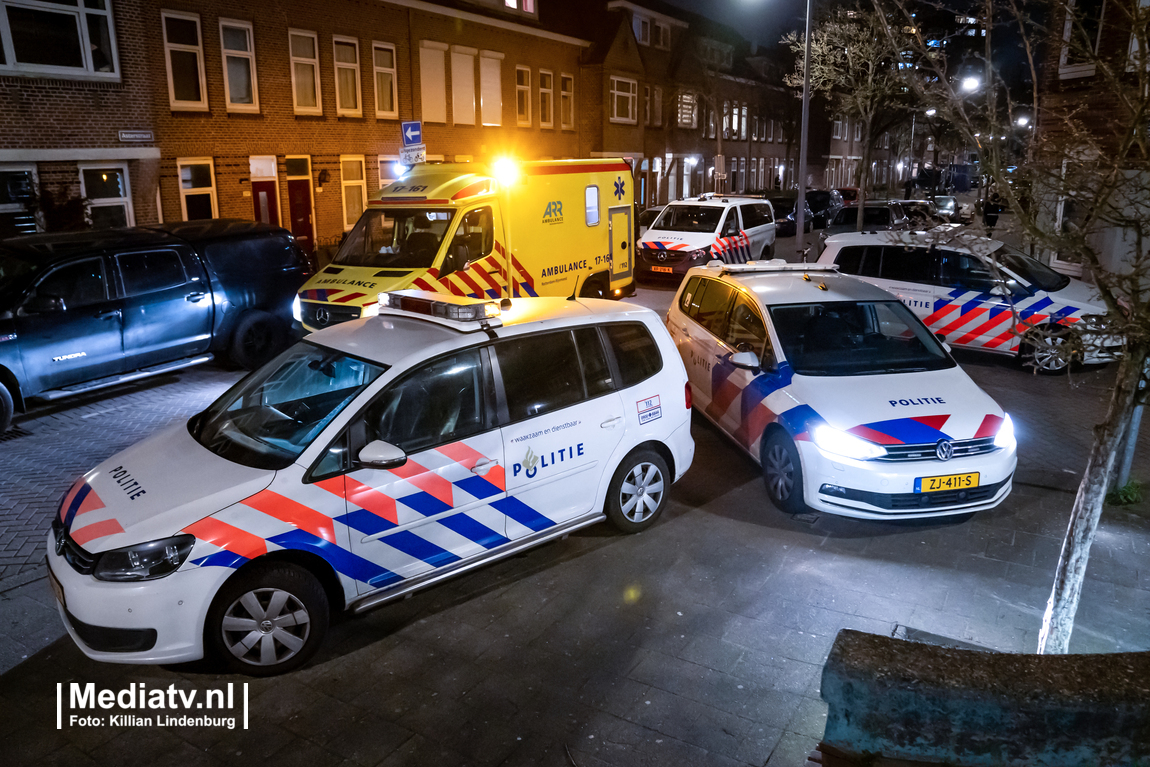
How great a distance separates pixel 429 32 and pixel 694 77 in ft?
58.2

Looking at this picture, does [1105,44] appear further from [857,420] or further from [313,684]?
[313,684]

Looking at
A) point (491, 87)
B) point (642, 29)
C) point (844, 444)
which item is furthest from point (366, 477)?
point (642, 29)

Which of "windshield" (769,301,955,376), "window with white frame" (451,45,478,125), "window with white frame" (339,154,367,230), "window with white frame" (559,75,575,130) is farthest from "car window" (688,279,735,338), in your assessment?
"window with white frame" (559,75,575,130)

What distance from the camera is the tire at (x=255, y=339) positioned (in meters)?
11.0

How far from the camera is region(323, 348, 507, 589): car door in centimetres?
449

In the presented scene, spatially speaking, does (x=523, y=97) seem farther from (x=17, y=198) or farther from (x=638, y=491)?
(x=638, y=491)

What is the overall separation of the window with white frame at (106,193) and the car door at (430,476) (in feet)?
48.2

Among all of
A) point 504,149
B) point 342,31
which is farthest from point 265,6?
point 504,149

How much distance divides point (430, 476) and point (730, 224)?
15190mm

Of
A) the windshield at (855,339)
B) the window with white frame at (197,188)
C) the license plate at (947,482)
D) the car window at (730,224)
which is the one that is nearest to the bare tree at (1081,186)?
the license plate at (947,482)

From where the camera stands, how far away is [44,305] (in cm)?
865

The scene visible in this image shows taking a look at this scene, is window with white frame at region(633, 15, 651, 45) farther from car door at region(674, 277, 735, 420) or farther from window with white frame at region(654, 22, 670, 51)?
car door at region(674, 277, 735, 420)

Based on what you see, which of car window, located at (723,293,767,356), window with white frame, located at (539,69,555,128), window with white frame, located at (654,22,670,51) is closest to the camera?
car window, located at (723,293,767,356)

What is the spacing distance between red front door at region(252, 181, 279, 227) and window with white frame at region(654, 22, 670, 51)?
22.1 m
